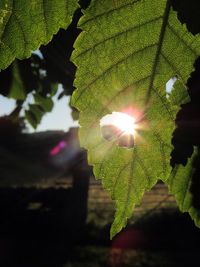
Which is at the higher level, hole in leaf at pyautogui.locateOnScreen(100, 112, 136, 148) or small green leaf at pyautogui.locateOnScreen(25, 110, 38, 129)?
small green leaf at pyautogui.locateOnScreen(25, 110, 38, 129)

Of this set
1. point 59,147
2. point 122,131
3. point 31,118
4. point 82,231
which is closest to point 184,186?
point 122,131

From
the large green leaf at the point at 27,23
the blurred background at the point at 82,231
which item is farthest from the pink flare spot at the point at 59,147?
the large green leaf at the point at 27,23

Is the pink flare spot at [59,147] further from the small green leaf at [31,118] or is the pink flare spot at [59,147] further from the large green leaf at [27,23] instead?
the large green leaf at [27,23]

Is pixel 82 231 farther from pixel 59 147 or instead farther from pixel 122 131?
pixel 59 147

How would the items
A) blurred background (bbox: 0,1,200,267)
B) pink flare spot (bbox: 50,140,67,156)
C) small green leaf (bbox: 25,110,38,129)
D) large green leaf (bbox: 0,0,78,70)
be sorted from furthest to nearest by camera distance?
pink flare spot (bbox: 50,140,67,156) < blurred background (bbox: 0,1,200,267) < small green leaf (bbox: 25,110,38,129) < large green leaf (bbox: 0,0,78,70)

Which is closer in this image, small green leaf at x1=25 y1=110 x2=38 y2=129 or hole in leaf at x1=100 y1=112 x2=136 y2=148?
hole in leaf at x1=100 y1=112 x2=136 y2=148

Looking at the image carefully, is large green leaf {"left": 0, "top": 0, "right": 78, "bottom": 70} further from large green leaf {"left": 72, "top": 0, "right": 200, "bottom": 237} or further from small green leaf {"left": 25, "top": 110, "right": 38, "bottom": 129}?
small green leaf {"left": 25, "top": 110, "right": 38, "bottom": 129}

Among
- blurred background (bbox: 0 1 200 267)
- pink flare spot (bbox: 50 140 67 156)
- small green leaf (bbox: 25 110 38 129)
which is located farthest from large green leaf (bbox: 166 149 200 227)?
pink flare spot (bbox: 50 140 67 156)
